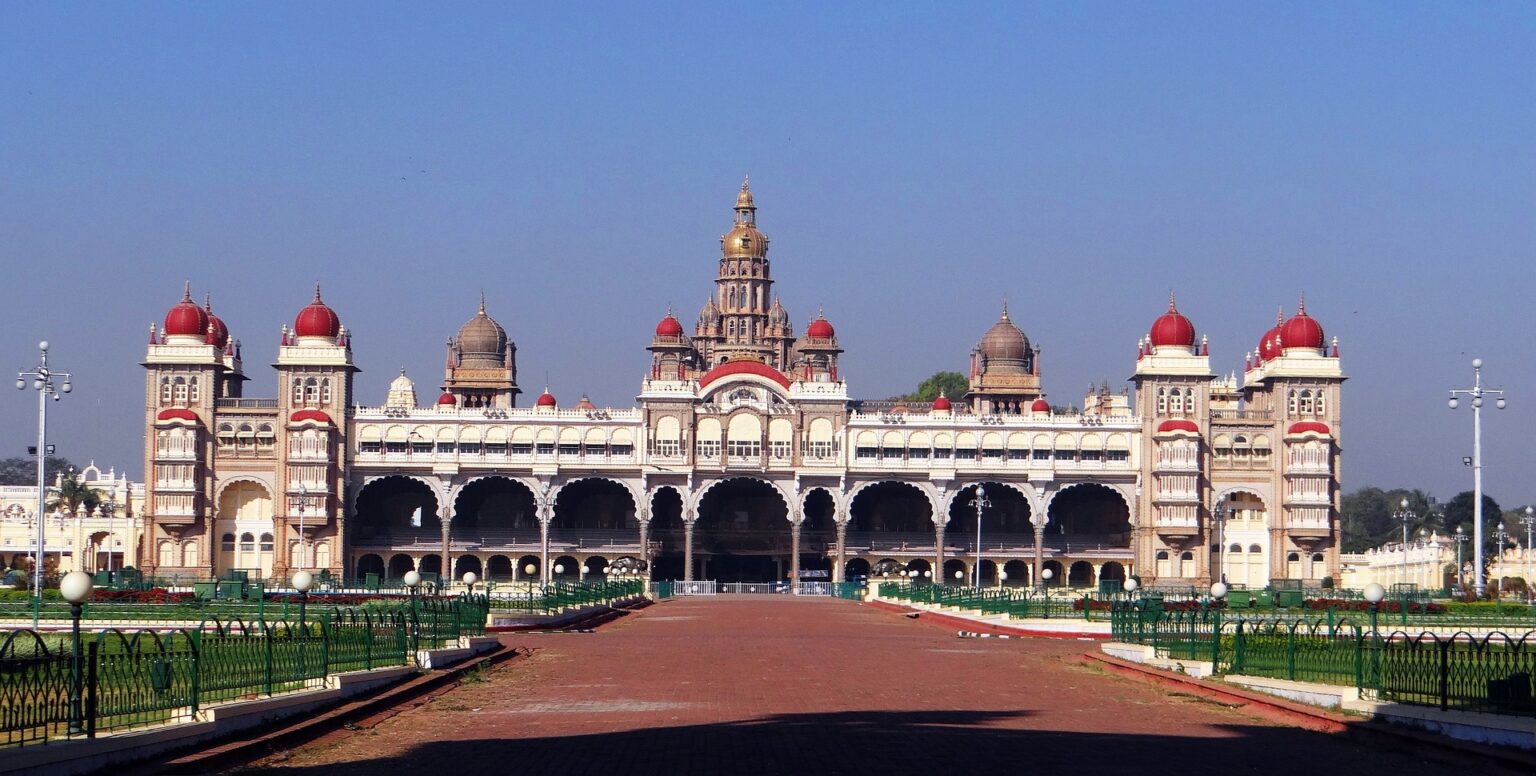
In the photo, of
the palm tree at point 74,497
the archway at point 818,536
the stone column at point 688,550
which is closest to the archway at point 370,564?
the stone column at point 688,550

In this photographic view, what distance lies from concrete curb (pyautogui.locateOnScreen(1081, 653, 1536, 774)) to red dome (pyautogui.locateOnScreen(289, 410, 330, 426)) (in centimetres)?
7679

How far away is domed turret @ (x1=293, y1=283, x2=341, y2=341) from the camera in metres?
106

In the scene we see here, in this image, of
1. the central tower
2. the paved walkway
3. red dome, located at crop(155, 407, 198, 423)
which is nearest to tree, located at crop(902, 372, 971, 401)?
the central tower

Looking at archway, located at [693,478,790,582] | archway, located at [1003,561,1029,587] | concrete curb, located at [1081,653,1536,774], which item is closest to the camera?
concrete curb, located at [1081,653,1536,774]

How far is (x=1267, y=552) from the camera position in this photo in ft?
342

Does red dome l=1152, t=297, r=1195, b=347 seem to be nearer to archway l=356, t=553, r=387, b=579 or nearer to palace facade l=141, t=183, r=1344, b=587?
palace facade l=141, t=183, r=1344, b=587

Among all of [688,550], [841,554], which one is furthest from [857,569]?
[688,550]

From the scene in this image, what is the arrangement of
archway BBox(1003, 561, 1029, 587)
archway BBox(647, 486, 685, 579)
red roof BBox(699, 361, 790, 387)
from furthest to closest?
archway BBox(1003, 561, 1029, 587), archway BBox(647, 486, 685, 579), red roof BBox(699, 361, 790, 387)

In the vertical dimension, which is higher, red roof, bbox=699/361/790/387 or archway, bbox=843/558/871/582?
red roof, bbox=699/361/790/387

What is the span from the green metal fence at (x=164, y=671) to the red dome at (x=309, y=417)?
74.7 metres

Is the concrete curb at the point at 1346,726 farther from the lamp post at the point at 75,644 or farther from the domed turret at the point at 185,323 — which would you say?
the domed turret at the point at 185,323

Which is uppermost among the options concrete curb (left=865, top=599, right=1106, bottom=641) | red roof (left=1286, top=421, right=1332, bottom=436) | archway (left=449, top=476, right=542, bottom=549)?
red roof (left=1286, top=421, right=1332, bottom=436)

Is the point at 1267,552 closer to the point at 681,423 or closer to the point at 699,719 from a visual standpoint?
the point at 681,423

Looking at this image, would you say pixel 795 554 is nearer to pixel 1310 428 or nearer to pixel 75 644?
pixel 1310 428
